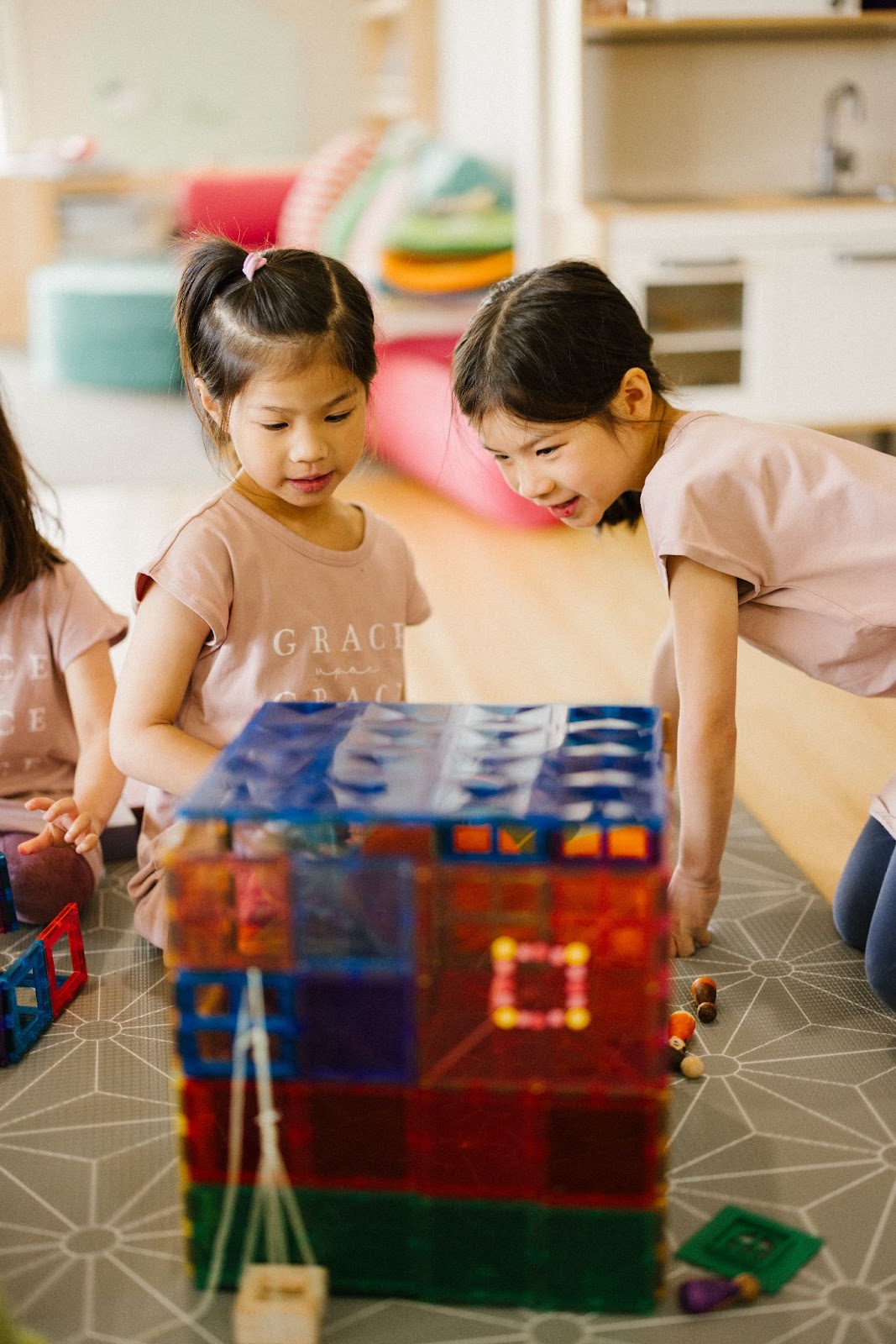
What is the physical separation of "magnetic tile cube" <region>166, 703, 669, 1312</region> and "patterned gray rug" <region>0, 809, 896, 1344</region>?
57 mm

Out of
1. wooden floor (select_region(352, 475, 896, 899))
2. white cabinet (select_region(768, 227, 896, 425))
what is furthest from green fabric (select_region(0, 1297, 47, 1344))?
white cabinet (select_region(768, 227, 896, 425))

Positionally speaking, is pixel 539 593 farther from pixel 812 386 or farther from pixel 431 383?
pixel 812 386

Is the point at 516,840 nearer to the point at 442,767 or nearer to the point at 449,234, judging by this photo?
the point at 442,767

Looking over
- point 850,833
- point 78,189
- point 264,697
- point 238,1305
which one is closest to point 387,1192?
point 238,1305

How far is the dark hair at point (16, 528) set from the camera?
1457mm

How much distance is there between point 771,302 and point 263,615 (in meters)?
2.23

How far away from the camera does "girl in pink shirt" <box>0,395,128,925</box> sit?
4.80 feet

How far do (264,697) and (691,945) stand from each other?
0.49 meters

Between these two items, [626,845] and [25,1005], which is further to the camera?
[25,1005]

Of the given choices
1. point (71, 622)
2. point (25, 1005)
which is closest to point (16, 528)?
point (71, 622)

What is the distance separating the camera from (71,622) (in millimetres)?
1522

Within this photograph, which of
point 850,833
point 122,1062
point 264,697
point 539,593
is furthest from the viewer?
point 539,593

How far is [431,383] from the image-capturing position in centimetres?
328

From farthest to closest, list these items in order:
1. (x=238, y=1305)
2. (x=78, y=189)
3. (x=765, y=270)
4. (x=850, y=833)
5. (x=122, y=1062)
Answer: (x=78, y=189) → (x=765, y=270) → (x=850, y=833) → (x=122, y=1062) → (x=238, y=1305)
